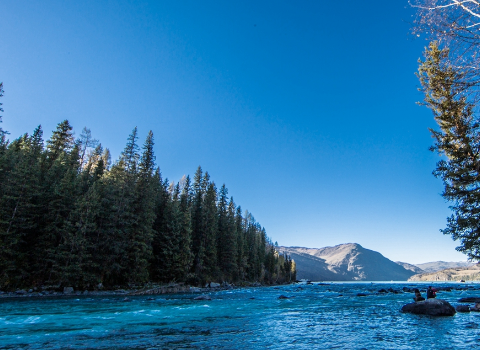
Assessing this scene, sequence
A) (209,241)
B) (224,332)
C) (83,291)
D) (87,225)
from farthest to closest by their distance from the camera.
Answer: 1. (209,241)
2. (87,225)
3. (83,291)
4. (224,332)

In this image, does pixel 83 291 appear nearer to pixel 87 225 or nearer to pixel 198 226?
pixel 87 225

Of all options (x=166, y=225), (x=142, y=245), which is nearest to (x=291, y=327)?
(x=142, y=245)

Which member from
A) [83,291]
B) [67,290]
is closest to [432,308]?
[83,291]

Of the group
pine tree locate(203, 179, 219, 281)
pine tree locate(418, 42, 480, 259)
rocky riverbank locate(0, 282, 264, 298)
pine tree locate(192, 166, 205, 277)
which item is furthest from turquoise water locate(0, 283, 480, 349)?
pine tree locate(203, 179, 219, 281)

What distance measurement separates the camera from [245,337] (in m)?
9.54

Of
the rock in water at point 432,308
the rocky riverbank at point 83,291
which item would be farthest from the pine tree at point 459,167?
the rocky riverbank at point 83,291

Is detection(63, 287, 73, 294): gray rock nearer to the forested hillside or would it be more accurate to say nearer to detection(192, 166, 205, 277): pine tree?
the forested hillside

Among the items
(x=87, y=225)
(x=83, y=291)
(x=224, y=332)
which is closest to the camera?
(x=224, y=332)

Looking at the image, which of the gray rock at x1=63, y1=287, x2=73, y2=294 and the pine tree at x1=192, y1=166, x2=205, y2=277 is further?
the pine tree at x1=192, y1=166, x2=205, y2=277

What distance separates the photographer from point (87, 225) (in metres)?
31.2

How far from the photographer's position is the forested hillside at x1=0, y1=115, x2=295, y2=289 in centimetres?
2803

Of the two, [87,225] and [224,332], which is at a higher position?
[87,225]

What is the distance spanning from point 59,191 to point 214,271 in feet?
112

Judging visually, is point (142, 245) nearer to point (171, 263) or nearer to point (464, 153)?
point (171, 263)
